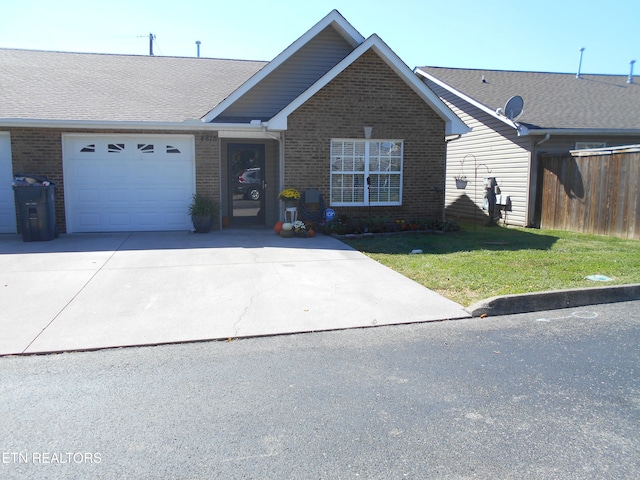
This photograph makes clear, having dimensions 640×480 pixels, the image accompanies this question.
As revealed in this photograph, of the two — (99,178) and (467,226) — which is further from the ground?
(99,178)

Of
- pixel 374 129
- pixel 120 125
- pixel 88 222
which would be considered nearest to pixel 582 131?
pixel 374 129

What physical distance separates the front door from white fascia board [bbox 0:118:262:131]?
1744 millimetres

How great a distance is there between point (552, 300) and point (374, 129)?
7.59 metres

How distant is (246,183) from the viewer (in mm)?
14680

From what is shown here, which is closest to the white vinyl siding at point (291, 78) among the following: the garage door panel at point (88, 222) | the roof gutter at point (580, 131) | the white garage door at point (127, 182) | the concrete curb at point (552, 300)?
the white garage door at point (127, 182)

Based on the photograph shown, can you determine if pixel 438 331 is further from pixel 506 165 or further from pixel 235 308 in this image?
pixel 506 165

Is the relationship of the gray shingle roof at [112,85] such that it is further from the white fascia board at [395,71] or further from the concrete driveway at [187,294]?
the concrete driveway at [187,294]

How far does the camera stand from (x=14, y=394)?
402 centimetres

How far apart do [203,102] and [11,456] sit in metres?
11.7

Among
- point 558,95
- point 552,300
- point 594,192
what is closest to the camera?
point 552,300

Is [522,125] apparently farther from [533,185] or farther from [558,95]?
[558,95]

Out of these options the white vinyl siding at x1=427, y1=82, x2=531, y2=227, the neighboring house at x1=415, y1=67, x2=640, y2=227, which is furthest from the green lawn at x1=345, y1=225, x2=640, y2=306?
the neighboring house at x1=415, y1=67, x2=640, y2=227

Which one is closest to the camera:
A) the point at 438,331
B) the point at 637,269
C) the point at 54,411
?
the point at 54,411

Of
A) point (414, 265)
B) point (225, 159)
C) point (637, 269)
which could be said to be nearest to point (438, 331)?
point (414, 265)
